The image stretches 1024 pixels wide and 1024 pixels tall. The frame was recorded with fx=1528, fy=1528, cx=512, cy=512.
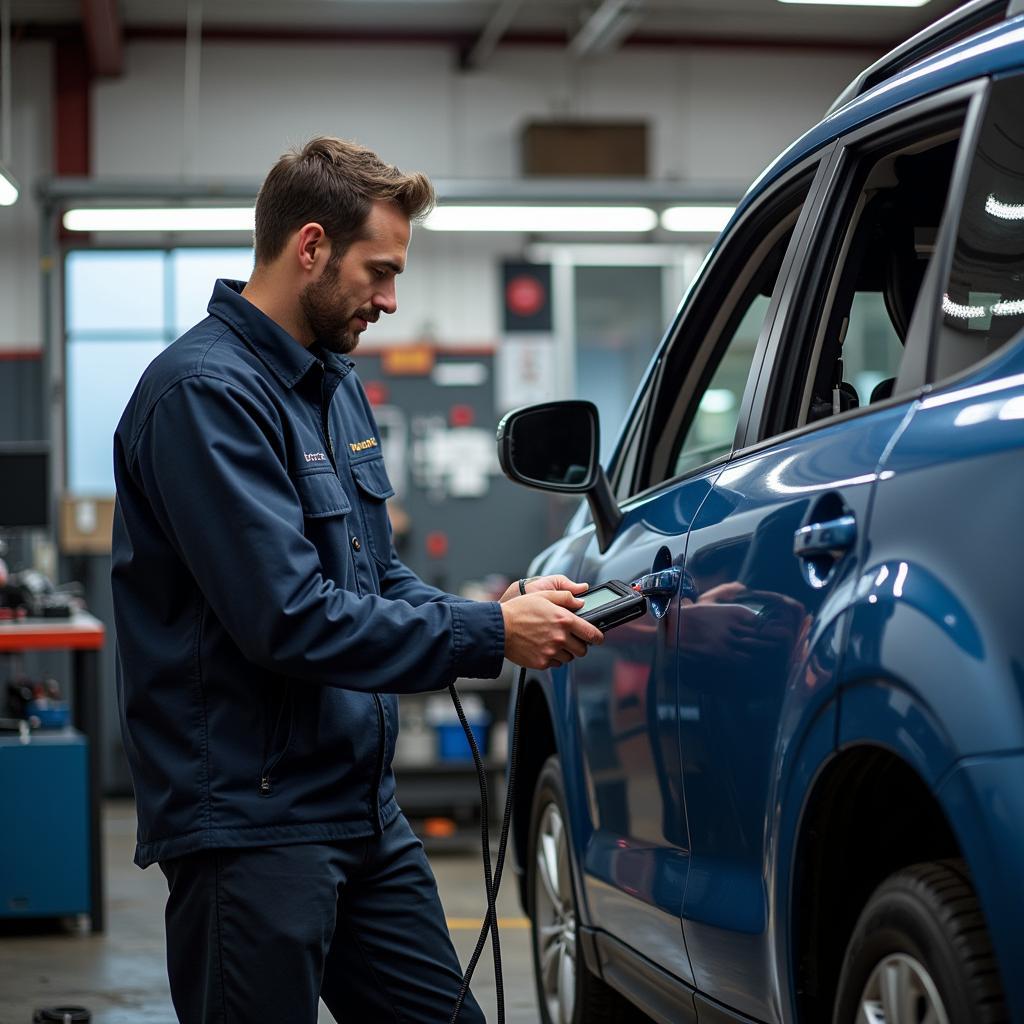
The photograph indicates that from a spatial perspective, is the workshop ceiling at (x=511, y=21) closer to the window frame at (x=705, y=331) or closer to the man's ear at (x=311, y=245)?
the window frame at (x=705, y=331)

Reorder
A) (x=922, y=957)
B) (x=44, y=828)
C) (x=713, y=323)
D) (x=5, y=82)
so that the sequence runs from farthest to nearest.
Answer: (x=5, y=82), (x=44, y=828), (x=713, y=323), (x=922, y=957)

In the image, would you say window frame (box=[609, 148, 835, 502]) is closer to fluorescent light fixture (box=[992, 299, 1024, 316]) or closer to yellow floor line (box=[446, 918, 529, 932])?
fluorescent light fixture (box=[992, 299, 1024, 316])

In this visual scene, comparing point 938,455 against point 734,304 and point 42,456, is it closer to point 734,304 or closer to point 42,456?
point 734,304

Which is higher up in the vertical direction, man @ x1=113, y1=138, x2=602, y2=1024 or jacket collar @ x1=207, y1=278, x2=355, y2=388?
jacket collar @ x1=207, y1=278, x2=355, y2=388

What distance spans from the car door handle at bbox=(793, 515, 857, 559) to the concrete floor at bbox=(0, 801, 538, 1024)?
2746mm

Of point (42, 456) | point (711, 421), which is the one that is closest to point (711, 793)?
point (42, 456)

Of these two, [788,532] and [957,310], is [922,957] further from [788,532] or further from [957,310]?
[957,310]

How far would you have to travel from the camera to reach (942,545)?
149 cm

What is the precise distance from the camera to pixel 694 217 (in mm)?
10641

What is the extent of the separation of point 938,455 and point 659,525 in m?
0.99

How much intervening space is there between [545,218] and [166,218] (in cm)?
250

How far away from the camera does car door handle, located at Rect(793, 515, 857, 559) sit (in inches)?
66.3

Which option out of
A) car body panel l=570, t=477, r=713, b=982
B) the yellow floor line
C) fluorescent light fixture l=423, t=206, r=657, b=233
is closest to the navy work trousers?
car body panel l=570, t=477, r=713, b=982

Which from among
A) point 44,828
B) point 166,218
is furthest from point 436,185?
point 44,828
